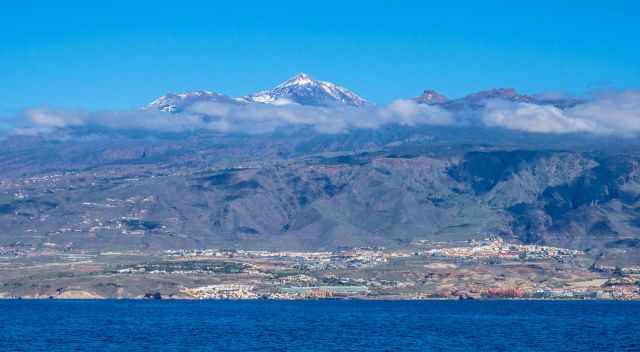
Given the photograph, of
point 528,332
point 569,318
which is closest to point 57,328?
point 528,332

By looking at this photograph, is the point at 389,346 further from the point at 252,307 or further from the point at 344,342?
the point at 252,307

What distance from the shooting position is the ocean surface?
124 metres

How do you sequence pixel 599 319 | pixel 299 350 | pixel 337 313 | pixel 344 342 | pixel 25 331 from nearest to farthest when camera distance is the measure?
pixel 299 350
pixel 344 342
pixel 25 331
pixel 599 319
pixel 337 313

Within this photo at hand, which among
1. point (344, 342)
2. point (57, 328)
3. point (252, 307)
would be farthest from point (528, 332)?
point (252, 307)

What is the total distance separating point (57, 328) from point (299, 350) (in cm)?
3803

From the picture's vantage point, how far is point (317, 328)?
481ft

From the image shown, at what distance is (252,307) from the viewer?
7771 inches

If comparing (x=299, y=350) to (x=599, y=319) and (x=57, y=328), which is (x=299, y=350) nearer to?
(x=57, y=328)

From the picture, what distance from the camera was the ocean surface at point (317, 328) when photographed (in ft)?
407

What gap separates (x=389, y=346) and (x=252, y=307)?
75.9 meters

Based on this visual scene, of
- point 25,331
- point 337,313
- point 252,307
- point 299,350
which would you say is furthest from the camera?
point 252,307

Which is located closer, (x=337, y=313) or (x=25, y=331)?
(x=25, y=331)

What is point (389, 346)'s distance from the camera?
405ft

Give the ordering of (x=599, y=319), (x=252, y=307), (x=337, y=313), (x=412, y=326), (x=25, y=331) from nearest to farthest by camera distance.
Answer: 1. (x=25, y=331)
2. (x=412, y=326)
3. (x=599, y=319)
4. (x=337, y=313)
5. (x=252, y=307)
